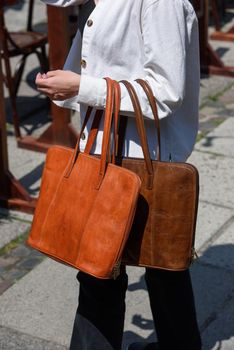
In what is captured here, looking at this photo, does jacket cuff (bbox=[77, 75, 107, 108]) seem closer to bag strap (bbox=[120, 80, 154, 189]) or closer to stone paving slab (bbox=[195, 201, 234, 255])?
bag strap (bbox=[120, 80, 154, 189])

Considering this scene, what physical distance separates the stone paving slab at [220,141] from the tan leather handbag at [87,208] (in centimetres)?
285

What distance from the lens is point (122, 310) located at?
314 cm

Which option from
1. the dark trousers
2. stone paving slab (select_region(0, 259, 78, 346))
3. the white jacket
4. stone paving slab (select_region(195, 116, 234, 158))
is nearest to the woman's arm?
the white jacket

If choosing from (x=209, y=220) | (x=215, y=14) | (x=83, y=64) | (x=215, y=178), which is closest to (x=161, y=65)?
(x=83, y=64)

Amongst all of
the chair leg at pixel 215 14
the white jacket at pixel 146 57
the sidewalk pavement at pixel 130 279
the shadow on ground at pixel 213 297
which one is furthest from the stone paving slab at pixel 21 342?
the chair leg at pixel 215 14

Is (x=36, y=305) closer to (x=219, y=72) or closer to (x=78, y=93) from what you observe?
(x=78, y=93)

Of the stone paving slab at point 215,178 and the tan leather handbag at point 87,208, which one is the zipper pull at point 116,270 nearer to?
the tan leather handbag at point 87,208

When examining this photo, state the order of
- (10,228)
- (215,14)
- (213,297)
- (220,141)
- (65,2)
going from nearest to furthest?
1. (65,2)
2. (213,297)
3. (10,228)
4. (220,141)
5. (215,14)

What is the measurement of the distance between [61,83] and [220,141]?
3172mm

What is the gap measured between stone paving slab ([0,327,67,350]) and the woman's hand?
52.2 inches

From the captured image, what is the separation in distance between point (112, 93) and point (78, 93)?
12 cm

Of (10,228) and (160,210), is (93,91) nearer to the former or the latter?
(160,210)

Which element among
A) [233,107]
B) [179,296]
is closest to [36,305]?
[179,296]

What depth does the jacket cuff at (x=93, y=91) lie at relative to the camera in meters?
2.79
